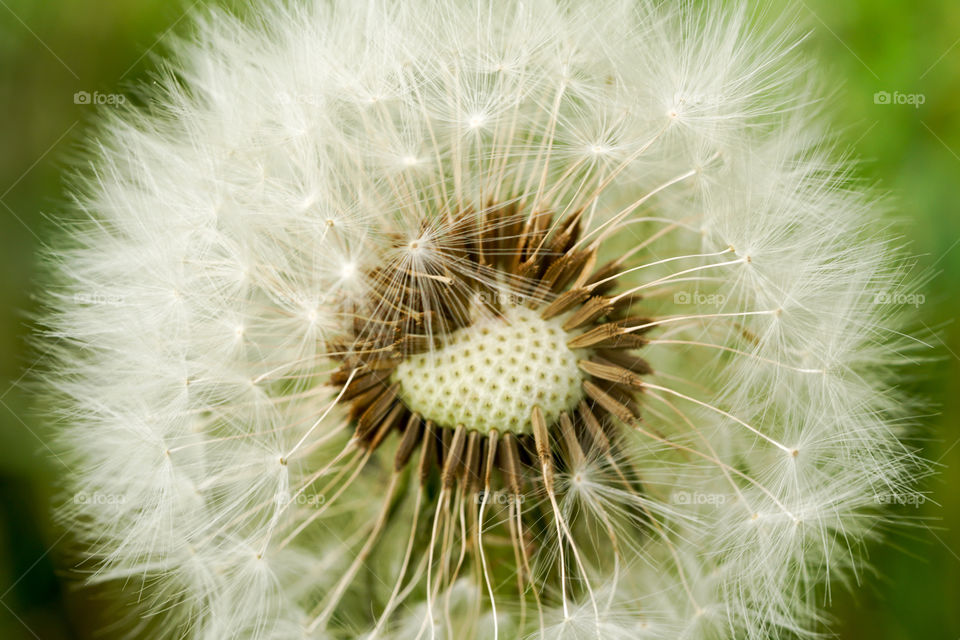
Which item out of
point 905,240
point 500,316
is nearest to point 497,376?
point 500,316

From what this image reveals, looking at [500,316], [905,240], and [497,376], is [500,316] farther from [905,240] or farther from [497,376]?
[905,240]

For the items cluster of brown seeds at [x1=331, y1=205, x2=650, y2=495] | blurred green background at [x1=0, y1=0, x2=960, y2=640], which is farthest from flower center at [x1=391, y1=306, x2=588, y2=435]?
blurred green background at [x1=0, y1=0, x2=960, y2=640]

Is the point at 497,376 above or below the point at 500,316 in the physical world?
below

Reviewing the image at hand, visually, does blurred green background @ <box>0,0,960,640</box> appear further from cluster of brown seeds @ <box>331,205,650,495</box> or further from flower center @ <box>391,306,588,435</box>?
flower center @ <box>391,306,588,435</box>

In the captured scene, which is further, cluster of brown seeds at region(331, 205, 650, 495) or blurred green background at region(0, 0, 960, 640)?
blurred green background at region(0, 0, 960, 640)

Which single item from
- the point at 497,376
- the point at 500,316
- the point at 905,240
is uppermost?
the point at 905,240

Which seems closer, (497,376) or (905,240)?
(497,376)

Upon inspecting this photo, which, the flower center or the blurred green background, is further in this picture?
the blurred green background

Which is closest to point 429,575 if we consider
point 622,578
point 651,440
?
point 622,578
